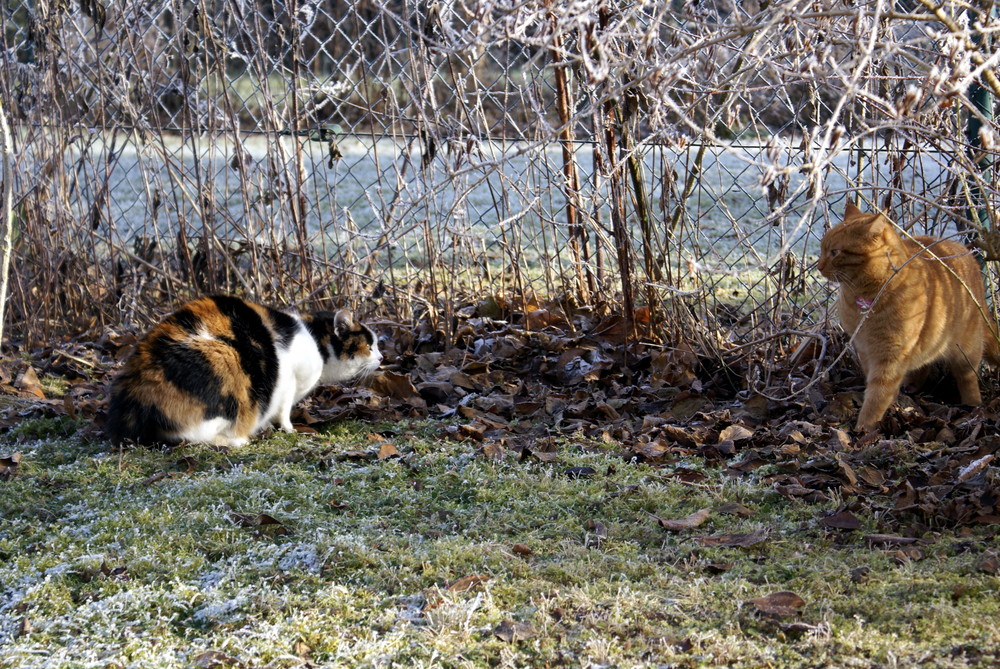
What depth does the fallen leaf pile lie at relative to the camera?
10.00ft

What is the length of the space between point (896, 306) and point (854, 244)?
0.29 m

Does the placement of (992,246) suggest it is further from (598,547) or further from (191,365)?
(191,365)

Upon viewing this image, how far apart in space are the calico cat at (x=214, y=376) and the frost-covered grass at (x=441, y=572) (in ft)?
0.48

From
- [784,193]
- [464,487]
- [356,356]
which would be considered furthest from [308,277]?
[784,193]

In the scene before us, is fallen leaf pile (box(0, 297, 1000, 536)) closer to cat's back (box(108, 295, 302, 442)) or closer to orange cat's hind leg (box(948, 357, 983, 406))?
orange cat's hind leg (box(948, 357, 983, 406))

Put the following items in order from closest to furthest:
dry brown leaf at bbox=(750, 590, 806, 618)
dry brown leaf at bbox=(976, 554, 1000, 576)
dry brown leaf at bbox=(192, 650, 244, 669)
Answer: dry brown leaf at bbox=(192, 650, 244, 669) → dry brown leaf at bbox=(750, 590, 806, 618) → dry brown leaf at bbox=(976, 554, 1000, 576)

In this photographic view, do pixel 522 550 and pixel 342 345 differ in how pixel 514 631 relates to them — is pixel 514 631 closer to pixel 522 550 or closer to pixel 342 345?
pixel 522 550

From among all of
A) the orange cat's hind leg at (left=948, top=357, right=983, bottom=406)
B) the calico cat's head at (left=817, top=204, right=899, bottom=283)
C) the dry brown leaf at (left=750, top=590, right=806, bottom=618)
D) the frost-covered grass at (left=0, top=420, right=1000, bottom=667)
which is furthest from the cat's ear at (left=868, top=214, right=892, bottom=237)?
the dry brown leaf at (left=750, top=590, right=806, bottom=618)

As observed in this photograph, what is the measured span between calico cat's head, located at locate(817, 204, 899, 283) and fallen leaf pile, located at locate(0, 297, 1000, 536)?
0.44 meters

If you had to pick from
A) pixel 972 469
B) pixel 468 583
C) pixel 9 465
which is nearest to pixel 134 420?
pixel 9 465

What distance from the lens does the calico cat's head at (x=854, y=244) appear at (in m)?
3.59

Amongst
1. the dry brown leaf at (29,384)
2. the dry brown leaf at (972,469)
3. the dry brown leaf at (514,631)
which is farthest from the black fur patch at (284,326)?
the dry brown leaf at (972,469)

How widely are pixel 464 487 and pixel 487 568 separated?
0.63 m

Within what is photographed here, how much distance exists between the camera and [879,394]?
12.0ft
